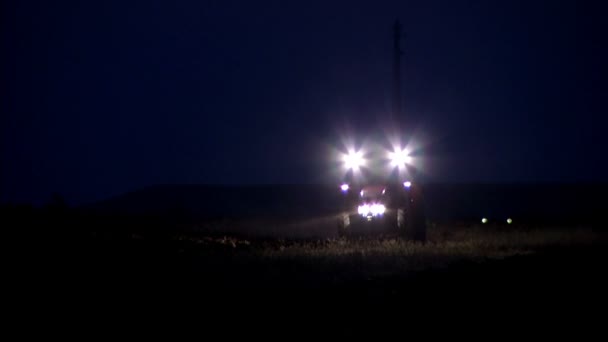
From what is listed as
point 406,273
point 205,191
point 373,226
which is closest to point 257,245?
point 373,226

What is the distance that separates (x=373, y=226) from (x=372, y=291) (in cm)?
1502

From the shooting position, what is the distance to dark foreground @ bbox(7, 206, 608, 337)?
38.1 ft

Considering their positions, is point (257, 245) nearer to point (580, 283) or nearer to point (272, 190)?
point (580, 283)

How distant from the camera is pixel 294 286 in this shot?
1505 centimetres

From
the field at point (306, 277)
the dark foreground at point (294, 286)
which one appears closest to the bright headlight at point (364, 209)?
the field at point (306, 277)

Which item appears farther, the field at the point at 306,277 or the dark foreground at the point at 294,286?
the field at the point at 306,277

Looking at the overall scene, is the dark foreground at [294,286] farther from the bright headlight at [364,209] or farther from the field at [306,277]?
the bright headlight at [364,209]

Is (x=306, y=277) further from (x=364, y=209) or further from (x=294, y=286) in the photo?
(x=364, y=209)

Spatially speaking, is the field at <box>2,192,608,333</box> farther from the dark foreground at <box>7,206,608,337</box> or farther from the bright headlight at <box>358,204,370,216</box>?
the bright headlight at <box>358,204,370,216</box>

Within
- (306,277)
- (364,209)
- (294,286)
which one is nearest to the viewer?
(294,286)

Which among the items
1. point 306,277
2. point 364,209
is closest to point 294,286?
point 306,277

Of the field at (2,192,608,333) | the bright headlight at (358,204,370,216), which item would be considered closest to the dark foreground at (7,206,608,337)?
the field at (2,192,608,333)

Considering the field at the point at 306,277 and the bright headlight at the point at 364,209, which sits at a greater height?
the bright headlight at the point at 364,209

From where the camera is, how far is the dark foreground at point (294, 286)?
38.1ft
